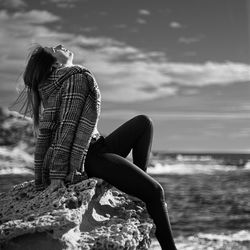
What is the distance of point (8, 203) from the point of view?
4312 mm

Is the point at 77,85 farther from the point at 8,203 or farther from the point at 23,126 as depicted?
the point at 23,126

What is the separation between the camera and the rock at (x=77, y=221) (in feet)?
12.0

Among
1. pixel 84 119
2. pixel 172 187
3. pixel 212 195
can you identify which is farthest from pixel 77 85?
pixel 172 187

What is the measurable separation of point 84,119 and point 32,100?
0.63 metres

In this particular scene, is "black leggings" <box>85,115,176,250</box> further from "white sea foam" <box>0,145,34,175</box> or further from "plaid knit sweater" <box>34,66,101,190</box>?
"white sea foam" <box>0,145,34,175</box>

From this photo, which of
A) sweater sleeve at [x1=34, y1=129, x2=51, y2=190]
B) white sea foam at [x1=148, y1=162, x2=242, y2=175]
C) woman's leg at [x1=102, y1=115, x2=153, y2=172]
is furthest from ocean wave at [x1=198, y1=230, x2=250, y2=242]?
white sea foam at [x1=148, y1=162, x2=242, y2=175]

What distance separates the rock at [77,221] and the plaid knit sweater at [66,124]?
178mm

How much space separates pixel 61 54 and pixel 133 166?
118 centimetres

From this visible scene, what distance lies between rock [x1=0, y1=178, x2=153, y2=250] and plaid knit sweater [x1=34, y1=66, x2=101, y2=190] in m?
0.18

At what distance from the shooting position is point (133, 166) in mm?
3912

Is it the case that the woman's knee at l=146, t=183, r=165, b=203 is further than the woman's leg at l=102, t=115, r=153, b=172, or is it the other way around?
the woman's leg at l=102, t=115, r=153, b=172

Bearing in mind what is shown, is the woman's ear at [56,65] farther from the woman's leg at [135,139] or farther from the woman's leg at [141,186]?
the woman's leg at [141,186]

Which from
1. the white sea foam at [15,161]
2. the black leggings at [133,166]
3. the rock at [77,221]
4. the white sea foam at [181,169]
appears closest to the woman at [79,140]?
the black leggings at [133,166]

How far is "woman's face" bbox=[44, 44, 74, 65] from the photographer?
166 inches
